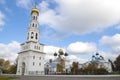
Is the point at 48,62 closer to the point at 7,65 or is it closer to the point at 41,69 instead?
the point at 7,65

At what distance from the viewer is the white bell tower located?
187 ft

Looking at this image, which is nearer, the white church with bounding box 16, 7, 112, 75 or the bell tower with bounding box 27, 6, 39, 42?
the white church with bounding box 16, 7, 112, 75

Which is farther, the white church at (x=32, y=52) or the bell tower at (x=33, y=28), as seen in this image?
the bell tower at (x=33, y=28)

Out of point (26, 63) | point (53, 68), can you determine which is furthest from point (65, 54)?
point (53, 68)

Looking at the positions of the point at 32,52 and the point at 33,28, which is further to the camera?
the point at 33,28

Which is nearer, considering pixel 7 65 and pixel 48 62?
pixel 7 65

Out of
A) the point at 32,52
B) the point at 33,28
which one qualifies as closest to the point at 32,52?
the point at 32,52

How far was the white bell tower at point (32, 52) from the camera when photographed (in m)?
57.1

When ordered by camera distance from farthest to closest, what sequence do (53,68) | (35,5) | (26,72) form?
(53,68), (35,5), (26,72)

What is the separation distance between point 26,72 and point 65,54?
17.4 meters

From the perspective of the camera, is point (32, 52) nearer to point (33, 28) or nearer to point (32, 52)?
point (32, 52)

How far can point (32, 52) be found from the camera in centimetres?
5822

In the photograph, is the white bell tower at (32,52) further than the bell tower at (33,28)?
No

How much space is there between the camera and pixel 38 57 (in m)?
59.5
